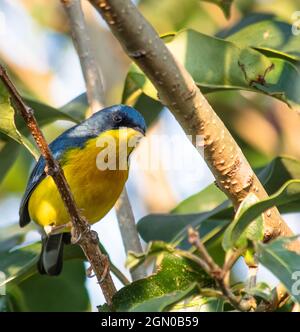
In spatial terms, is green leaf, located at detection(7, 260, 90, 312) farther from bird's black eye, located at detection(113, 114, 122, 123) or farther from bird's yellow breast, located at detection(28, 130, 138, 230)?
bird's black eye, located at detection(113, 114, 122, 123)

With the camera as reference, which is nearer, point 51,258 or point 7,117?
point 7,117

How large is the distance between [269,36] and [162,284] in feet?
5.30

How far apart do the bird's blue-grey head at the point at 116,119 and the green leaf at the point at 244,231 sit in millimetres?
1728

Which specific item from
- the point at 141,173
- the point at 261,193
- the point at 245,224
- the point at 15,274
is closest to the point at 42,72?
the point at 141,173

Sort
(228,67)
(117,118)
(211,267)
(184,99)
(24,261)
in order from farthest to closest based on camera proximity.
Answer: (117,118)
(24,261)
(228,67)
(184,99)
(211,267)

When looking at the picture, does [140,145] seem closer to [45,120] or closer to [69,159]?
[69,159]

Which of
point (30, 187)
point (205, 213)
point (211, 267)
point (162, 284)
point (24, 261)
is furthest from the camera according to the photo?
point (30, 187)

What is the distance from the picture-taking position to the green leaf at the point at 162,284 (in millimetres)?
2398

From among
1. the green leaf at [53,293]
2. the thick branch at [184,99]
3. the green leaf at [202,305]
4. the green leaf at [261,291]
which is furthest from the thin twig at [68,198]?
the green leaf at [53,293]

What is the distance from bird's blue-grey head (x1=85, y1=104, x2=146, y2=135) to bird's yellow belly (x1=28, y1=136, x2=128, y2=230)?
21 centimetres

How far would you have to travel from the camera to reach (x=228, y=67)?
128 inches

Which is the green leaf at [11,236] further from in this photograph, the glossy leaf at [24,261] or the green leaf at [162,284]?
the green leaf at [162,284]

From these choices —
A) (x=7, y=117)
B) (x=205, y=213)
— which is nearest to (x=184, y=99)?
(x=7, y=117)

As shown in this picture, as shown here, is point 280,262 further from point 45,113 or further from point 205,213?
point 45,113
